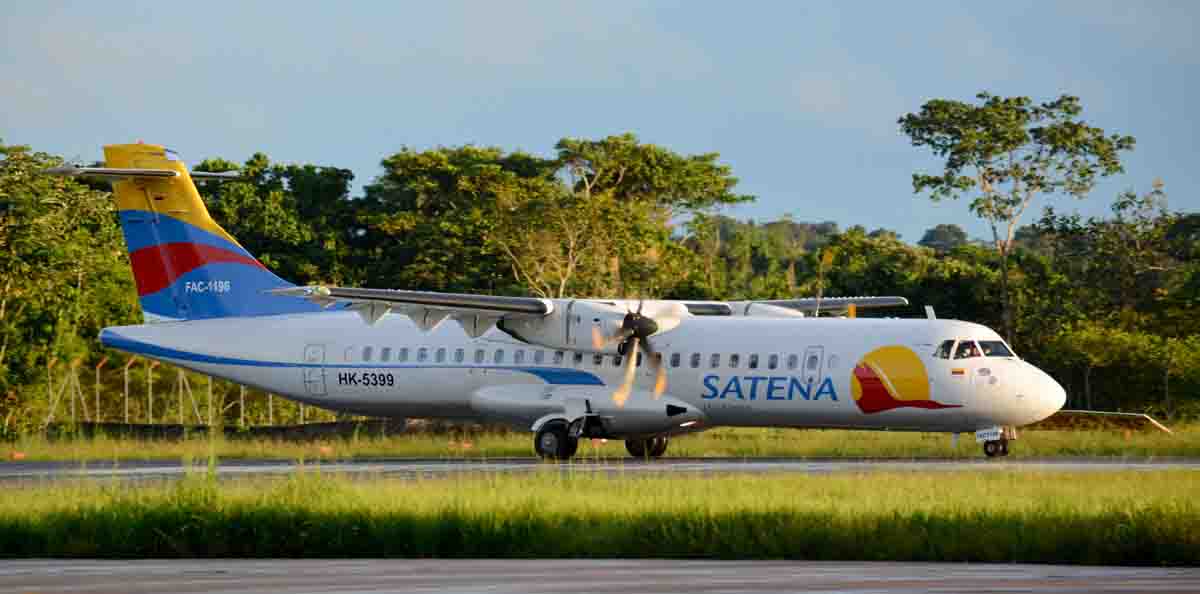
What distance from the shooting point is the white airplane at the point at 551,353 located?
1026 inches

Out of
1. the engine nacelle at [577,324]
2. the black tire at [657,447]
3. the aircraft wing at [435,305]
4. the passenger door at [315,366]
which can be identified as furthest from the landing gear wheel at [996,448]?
the passenger door at [315,366]

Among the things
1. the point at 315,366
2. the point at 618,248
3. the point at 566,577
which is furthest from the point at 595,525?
the point at 618,248

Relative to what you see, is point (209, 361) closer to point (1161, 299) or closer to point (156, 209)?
point (156, 209)

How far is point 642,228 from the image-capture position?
52.5 m

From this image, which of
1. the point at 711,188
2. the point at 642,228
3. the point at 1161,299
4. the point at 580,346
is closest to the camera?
the point at 580,346

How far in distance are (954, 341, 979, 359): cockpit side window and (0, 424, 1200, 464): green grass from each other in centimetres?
222

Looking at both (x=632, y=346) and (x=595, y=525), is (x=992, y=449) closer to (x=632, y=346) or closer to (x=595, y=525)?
(x=632, y=346)

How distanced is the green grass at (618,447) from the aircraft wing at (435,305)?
11.0 ft

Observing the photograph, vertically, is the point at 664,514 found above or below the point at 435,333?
below

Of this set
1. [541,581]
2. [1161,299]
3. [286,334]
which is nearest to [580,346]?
[286,334]

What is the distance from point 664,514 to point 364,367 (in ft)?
49.3

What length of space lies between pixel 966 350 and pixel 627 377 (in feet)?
17.7

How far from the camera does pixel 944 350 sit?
85.1 ft

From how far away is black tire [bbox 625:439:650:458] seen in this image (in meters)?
29.4
